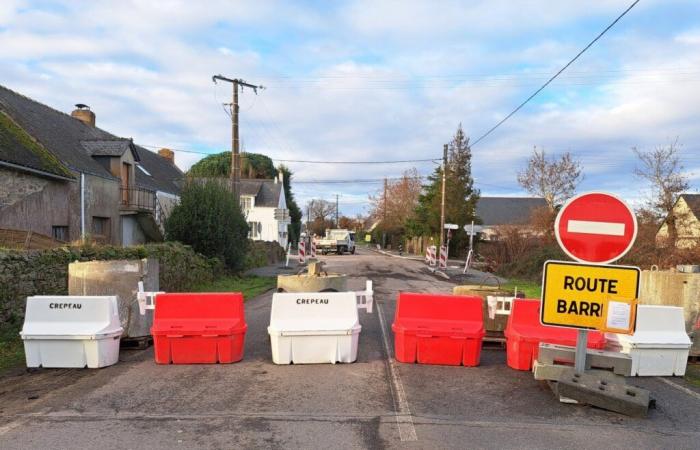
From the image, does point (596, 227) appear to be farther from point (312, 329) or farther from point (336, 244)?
point (336, 244)

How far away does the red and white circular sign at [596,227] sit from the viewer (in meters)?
5.48

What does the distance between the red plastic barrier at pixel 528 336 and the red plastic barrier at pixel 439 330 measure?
1.43 ft

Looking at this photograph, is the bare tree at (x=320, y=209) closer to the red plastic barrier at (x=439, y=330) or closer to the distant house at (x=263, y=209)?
the distant house at (x=263, y=209)

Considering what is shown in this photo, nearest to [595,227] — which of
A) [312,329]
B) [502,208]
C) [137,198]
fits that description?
[312,329]

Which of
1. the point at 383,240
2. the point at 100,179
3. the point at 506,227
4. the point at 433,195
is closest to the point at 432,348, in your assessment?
the point at 100,179

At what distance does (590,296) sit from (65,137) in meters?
23.8

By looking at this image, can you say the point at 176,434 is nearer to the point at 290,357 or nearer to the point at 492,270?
the point at 290,357

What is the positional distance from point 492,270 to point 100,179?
65.6 ft

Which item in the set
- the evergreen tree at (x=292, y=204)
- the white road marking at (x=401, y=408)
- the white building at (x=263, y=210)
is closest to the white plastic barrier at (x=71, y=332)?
the white road marking at (x=401, y=408)

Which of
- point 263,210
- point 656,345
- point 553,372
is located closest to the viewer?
point 553,372

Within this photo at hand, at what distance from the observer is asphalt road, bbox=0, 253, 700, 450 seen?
458 centimetres

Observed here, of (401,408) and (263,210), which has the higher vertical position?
(263,210)

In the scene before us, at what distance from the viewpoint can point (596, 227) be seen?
18.3 ft

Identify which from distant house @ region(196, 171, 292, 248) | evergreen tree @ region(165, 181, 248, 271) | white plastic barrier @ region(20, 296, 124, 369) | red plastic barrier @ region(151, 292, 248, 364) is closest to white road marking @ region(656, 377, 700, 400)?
red plastic barrier @ region(151, 292, 248, 364)
